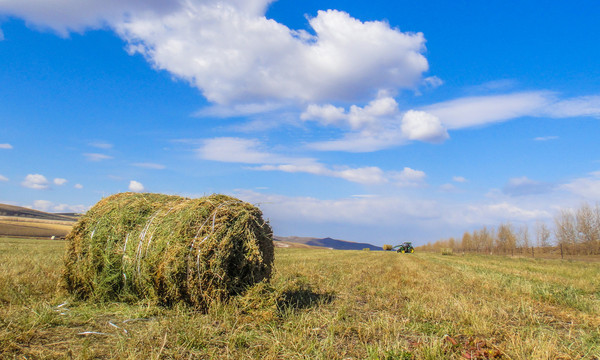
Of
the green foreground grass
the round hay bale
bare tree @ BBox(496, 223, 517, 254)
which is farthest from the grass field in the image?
bare tree @ BBox(496, 223, 517, 254)

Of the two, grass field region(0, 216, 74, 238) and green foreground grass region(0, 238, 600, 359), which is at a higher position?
green foreground grass region(0, 238, 600, 359)

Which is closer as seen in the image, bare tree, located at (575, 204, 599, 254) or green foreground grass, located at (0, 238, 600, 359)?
green foreground grass, located at (0, 238, 600, 359)

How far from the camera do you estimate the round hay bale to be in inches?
255

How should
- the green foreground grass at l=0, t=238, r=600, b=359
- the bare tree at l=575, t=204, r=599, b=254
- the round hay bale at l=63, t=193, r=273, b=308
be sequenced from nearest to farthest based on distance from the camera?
the green foreground grass at l=0, t=238, r=600, b=359 < the round hay bale at l=63, t=193, r=273, b=308 < the bare tree at l=575, t=204, r=599, b=254

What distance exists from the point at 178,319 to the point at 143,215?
272 centimetres

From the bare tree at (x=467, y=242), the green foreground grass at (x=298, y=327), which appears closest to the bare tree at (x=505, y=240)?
the bare tree at (x=467, y=242)

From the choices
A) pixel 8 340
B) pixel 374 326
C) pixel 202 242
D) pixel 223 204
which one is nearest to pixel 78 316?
pixel 8 340

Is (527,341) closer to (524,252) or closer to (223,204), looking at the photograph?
(223,204)

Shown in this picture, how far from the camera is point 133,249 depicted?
7133 millimetres

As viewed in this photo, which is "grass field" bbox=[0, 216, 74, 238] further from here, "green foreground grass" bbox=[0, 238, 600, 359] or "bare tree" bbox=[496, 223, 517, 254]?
"bare tree" bbox=[496, 223, 517, 254]

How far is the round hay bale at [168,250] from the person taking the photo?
21.2 feet

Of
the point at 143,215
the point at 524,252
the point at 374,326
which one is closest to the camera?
the point at 374,326

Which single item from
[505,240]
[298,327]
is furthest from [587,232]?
[298,327]

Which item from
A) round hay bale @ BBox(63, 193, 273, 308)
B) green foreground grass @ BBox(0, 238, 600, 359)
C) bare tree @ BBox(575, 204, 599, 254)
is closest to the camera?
green foreground grass @ BBox(0, 238, 600, 359)
